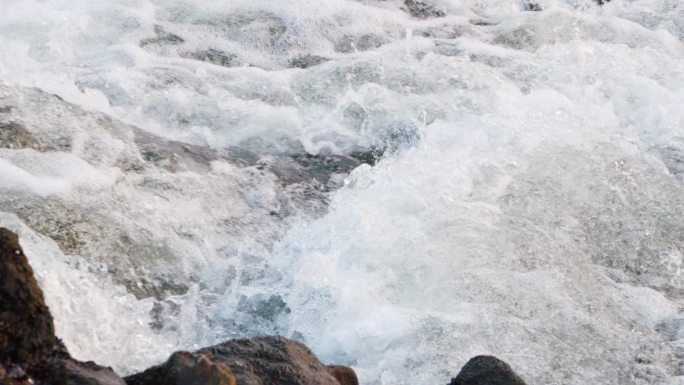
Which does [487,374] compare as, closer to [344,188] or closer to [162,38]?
[344,188]

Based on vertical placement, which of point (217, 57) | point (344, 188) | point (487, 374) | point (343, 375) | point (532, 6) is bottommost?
point (532, 6)

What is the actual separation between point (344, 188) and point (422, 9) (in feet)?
13.0

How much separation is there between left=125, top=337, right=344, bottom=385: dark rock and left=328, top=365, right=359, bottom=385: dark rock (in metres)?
0.18

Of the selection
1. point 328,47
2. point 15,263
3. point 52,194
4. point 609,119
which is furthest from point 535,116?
point 15,263

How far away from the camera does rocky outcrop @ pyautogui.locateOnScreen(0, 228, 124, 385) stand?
8.32 ft

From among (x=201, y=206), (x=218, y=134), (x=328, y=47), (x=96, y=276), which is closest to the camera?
(x=96, y=276)

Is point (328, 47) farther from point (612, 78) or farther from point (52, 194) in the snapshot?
point (52, 194)

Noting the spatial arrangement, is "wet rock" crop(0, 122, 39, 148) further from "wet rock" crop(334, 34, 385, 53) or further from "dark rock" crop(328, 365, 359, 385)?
"wet rock" crop(334, 34, 385, 53)

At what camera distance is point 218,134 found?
5.93 m

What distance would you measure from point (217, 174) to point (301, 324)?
146cm

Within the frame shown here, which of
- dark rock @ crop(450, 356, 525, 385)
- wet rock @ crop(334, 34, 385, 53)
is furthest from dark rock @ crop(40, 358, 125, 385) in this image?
wet rock @ crop(334, 34, 385, 53)

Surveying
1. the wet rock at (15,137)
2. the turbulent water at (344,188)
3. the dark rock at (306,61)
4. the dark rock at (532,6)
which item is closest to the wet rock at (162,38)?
the turbulent water at (344,188)

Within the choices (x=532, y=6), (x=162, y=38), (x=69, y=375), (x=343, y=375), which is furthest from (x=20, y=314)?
(x=532, y=6)

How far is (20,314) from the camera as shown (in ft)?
8.46
